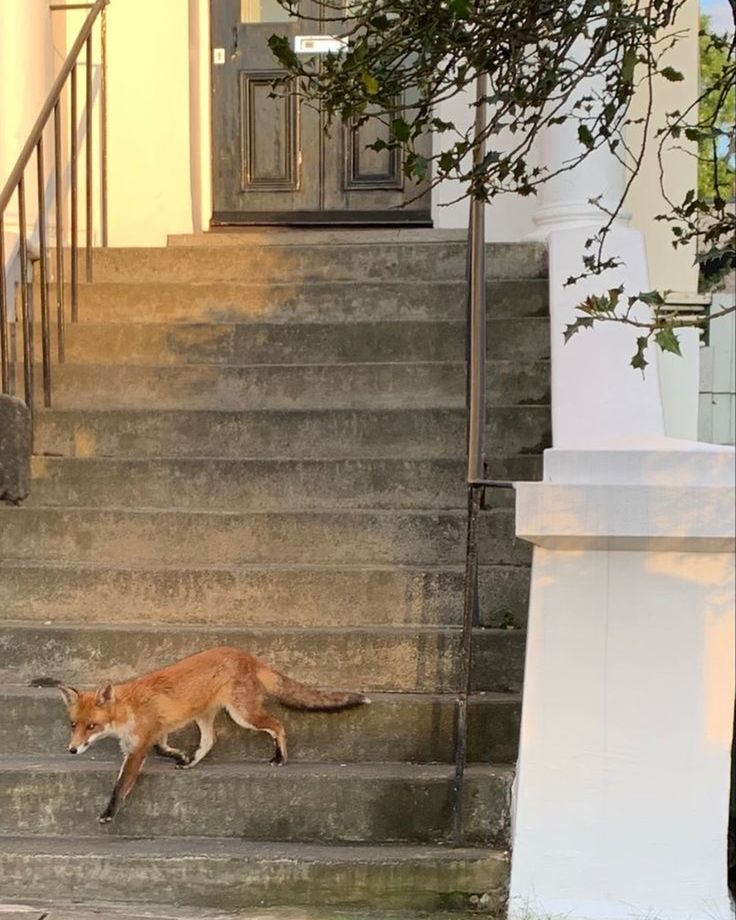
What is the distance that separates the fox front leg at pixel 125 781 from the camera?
3090mm

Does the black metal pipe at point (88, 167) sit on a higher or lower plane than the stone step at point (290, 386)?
higher

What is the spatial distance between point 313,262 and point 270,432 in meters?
1.24

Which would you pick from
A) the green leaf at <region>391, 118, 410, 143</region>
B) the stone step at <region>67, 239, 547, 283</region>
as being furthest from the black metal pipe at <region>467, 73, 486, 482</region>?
the stone step at <region>67, 239, 547, 283</region>

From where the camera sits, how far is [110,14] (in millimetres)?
6004

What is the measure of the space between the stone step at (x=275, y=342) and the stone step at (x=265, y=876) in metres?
2.41

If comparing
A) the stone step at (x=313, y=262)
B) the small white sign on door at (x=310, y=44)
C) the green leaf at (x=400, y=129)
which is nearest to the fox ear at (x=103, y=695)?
the green leaf at (x=400, y=129)

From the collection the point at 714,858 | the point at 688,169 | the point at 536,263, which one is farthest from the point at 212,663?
the point at 688,169

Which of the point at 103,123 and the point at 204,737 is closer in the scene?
the point at 204,737

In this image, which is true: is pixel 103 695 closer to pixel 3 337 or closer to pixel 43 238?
pixel 3 337

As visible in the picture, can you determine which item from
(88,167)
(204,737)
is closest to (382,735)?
(204,737)

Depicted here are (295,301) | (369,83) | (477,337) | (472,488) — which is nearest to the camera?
(369,83)

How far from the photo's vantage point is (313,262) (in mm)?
5211

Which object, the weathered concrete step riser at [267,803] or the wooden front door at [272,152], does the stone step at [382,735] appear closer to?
the weathered concrete step riser at [267,803]

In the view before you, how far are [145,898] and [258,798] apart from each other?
0.43 m
